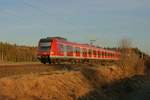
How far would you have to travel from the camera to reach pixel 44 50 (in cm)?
4200

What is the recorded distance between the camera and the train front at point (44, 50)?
1634 inches

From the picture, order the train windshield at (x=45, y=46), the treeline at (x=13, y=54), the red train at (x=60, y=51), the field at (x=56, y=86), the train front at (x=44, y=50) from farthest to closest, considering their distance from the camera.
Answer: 1. the treeline at (x=13, y=54)
2. the train windshield at (x=45, y=46)
3. the red train at (x=60, y=51)
4. the train front at (x=44, y=50)
5. the field at (x=56, y=86)

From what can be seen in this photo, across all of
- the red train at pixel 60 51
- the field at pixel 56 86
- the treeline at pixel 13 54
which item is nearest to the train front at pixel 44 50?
the red train at pixel 60 51

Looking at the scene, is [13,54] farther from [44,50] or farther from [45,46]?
[44,50]

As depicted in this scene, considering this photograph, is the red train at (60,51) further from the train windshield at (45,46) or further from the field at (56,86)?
the field at (56,86)

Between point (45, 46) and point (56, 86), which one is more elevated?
point (45, 46)

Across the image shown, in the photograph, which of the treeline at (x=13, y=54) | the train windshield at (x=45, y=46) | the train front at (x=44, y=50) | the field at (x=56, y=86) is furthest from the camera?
the treeline at (x=13, y=54)

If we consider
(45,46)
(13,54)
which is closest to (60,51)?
(45,46)

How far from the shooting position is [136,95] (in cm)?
3425

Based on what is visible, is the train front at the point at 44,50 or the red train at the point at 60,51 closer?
the train front at the point at 44,50

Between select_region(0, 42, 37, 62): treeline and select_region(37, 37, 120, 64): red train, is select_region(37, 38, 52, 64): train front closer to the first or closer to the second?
select_region(37, 37, 120, 64): red train

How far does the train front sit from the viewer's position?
41.5 m

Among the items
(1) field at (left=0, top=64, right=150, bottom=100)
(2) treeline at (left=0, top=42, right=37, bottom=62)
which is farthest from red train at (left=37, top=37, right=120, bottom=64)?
(2) treeline at (left=0, top=42, right=37, bottom=62)

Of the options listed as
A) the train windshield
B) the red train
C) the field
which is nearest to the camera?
the field
